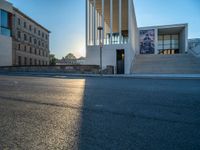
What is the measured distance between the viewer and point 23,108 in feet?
15.1

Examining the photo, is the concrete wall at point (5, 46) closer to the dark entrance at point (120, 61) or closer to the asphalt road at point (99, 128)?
the dark entrance at point (120, 61)

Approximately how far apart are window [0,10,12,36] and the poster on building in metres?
31.9

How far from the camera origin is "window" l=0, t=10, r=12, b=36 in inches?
1505

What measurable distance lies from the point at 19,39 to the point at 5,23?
6.50 meters

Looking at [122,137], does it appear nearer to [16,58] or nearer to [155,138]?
[155,138]

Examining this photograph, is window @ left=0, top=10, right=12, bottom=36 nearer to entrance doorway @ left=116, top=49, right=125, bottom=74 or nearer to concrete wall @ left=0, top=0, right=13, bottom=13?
concrete wall @ left=0, top=0, right=13, bottom=13

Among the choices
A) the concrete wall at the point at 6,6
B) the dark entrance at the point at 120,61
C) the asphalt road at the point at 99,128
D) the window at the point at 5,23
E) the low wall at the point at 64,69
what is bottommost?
the asphalt road at the point at 99,128

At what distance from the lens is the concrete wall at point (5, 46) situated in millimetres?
38016

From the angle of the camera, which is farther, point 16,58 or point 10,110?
point 16,58

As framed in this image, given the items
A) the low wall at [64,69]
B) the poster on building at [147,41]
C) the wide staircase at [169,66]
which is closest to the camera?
the wide staircase at [169,66]

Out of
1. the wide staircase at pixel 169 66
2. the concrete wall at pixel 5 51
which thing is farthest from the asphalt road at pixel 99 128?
the concrete wall at pixel 5 51

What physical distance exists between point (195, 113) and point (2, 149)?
397 cm

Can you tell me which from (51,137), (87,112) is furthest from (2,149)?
(87,112)

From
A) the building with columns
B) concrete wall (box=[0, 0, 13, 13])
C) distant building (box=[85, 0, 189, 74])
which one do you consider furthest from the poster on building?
concrete wall (box=[0, 0, 13, 13])
